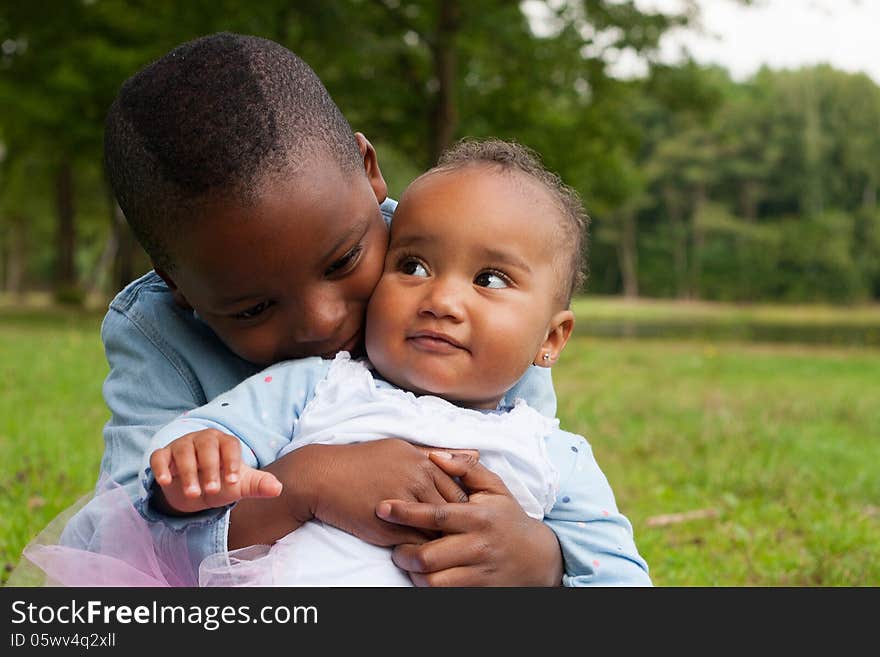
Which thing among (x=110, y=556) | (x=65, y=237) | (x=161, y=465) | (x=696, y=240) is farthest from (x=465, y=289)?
(x=696, y=240)

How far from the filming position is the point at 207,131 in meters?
1.77

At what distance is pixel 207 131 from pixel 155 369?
2.02 feet

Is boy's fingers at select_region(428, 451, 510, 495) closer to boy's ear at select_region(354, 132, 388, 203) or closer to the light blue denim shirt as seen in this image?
the light blue denim shirt

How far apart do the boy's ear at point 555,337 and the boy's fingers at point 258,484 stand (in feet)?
2.47

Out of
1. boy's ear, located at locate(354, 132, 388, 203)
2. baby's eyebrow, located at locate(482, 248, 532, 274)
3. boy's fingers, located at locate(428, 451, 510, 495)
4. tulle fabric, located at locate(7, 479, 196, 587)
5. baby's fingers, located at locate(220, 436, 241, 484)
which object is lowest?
tulle fabric, located at locate(7, 479, 196, 587)

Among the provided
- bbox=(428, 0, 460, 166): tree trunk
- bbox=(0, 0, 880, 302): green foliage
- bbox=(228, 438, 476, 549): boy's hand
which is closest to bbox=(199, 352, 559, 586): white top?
bbox=(228, 438, 476, 549): boy's hand

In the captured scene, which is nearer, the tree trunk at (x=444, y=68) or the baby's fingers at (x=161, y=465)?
the baby's fingers at (x=161, y=465)

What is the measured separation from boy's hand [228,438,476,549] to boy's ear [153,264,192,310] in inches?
20.6

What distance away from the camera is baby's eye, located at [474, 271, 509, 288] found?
1.95m

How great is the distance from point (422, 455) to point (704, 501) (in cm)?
294

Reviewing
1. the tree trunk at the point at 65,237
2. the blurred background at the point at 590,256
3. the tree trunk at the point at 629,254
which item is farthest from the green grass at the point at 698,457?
the tree trunk at the point at 629,254

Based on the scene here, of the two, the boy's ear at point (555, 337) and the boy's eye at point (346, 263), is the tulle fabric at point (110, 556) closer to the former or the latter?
the boy's eye at point (346, 263)

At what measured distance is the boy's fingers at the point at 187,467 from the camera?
156cm
